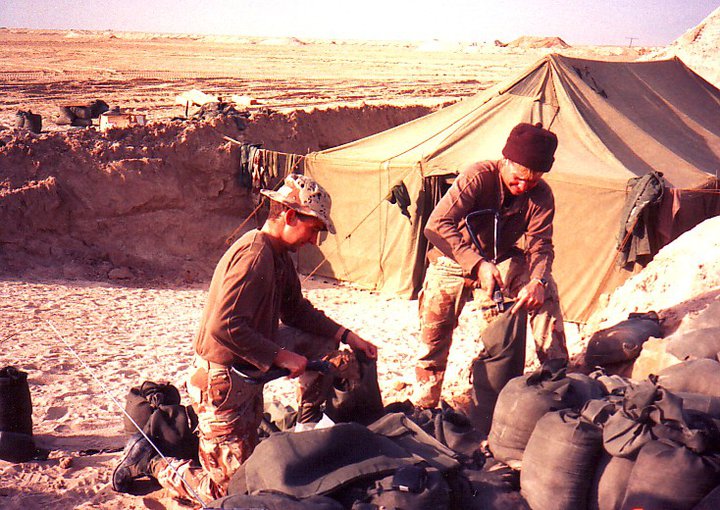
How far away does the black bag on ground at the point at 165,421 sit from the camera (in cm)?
389

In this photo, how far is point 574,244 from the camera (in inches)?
335

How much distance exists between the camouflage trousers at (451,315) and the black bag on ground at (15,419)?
2.44 metres

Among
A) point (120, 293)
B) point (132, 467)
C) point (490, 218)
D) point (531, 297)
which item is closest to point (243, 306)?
point (132, 467)

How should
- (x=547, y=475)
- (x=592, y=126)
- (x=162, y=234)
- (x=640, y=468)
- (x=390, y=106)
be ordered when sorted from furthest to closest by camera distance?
(x=390, y=106) < (x=162, y=234) < (x=592, y=126) < (x=547, y=475) < (x=640, y=468)

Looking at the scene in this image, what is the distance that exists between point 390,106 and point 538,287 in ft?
43.3

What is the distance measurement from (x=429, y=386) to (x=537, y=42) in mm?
88425

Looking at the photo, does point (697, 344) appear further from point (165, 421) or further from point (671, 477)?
point (165, 421)

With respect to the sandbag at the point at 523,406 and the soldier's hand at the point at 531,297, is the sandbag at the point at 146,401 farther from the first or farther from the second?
the soldier's hand at the point at 531,297

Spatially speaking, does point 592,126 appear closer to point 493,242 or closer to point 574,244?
point 574,244

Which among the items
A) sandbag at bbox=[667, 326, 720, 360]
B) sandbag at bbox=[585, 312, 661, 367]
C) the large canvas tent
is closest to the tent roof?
the large canvas tent

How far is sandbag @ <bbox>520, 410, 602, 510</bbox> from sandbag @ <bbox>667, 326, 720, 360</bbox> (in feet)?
4.17

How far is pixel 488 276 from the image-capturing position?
4016 millimetres

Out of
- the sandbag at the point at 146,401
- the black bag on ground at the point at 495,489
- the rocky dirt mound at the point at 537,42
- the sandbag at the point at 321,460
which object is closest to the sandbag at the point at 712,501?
the black bag on ground at the point at 495,489

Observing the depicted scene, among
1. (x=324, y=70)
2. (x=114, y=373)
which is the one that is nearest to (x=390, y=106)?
(x=114, y=373)
